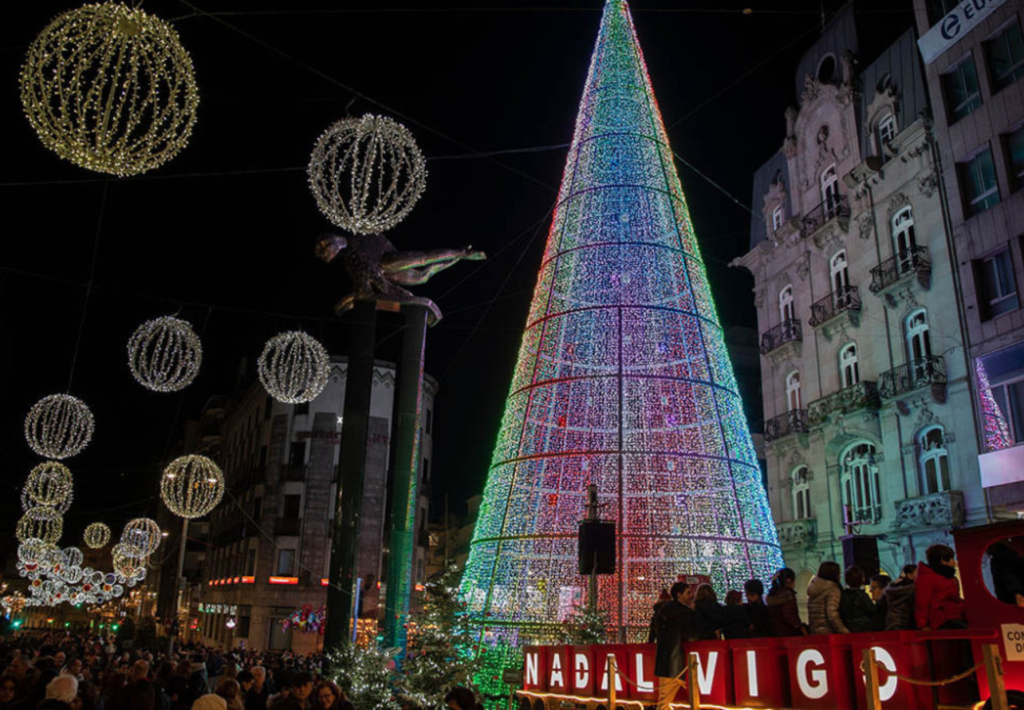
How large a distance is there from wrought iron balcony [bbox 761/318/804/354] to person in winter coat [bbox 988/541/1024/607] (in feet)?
72.8

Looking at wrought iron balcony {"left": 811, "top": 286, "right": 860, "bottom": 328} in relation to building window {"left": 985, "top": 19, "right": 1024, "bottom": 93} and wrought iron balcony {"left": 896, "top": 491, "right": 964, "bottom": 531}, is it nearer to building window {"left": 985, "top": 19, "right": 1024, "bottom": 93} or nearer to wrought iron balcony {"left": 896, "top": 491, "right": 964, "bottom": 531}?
wrought iron balcony {"left": 896, "top": 491, "right": 964, "bottom": 531}

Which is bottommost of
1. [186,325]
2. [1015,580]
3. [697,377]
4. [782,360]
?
[1015,580]

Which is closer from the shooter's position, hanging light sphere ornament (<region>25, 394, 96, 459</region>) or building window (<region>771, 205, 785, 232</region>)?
hanging light sphere ornament (<region>25, 394, 96, 459</region>)

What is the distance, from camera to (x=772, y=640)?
241 inches

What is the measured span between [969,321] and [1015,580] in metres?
15.0

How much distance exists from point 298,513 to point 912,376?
32879 millimetres

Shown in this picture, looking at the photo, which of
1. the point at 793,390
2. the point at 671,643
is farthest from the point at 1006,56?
the point at 671,643

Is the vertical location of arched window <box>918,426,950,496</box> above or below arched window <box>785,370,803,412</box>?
below

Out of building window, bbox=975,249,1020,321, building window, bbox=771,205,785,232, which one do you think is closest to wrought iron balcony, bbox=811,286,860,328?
building window, bbox=771,205,785,232

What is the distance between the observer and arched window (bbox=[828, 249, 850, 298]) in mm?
25047

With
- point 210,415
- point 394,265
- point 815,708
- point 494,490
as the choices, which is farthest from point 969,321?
point 210,415

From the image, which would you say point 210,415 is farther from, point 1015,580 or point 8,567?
point 8,567

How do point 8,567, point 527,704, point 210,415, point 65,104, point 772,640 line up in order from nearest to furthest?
point 772,640
point 65,104
point 527,704
point 210,415
point 8,567

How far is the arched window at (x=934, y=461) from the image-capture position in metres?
20.3
